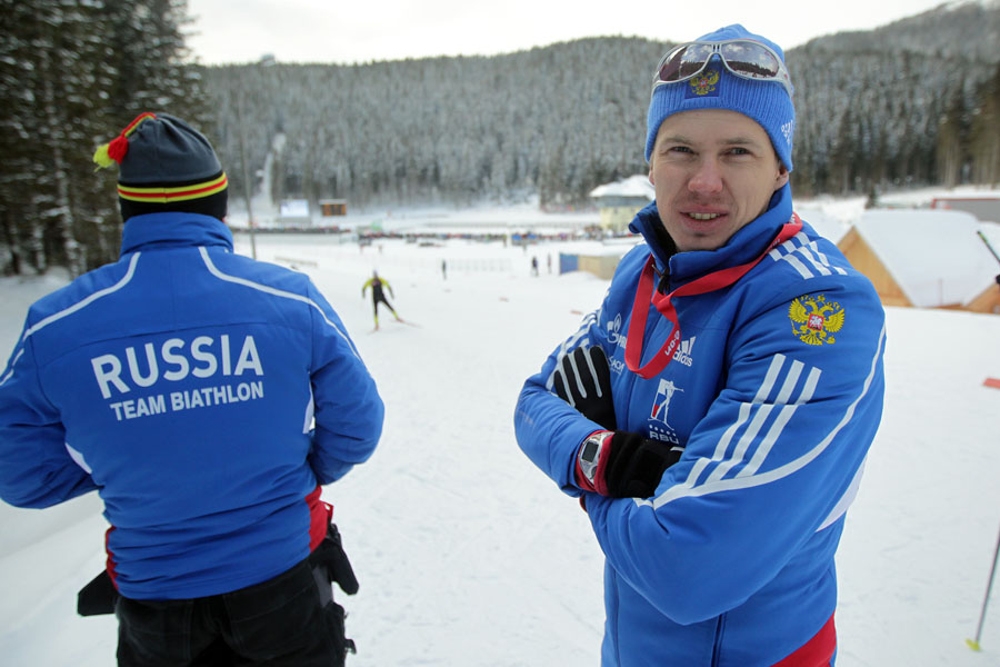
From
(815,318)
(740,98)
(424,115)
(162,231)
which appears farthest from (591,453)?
(424,115)

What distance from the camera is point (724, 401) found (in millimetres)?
1203

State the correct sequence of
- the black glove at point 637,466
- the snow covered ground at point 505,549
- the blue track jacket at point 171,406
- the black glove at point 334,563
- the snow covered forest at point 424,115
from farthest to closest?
the snow covered forest at point 424,115 → the snow covered ground at point 505,549 → the black glove at point 334,563 → the blue track jacket at point 171,406 → the black glove at point 637,466

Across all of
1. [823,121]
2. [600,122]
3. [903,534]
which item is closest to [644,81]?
[600,122]

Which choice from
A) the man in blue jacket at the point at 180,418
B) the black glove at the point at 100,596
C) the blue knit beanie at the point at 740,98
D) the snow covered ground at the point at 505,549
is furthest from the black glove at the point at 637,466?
the snow covered ground at the point at 505,549

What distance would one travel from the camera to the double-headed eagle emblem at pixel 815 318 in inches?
44.5

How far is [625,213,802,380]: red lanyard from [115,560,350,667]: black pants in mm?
1441

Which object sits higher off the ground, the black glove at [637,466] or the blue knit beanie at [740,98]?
the blue knit beanie at [740,98]

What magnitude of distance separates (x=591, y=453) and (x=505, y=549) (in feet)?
12.2

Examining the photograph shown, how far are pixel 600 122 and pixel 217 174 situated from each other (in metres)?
138

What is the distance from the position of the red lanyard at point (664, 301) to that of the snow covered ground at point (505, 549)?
9.46 ft

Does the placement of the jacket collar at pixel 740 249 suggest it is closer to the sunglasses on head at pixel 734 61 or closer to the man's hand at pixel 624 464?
the sunglasses on head at pixel 734 61

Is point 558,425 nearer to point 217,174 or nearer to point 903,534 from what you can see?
point 217,174

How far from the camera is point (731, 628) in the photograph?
1.34 meters

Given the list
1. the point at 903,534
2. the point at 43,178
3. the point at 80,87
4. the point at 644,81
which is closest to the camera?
the point at 903,534
